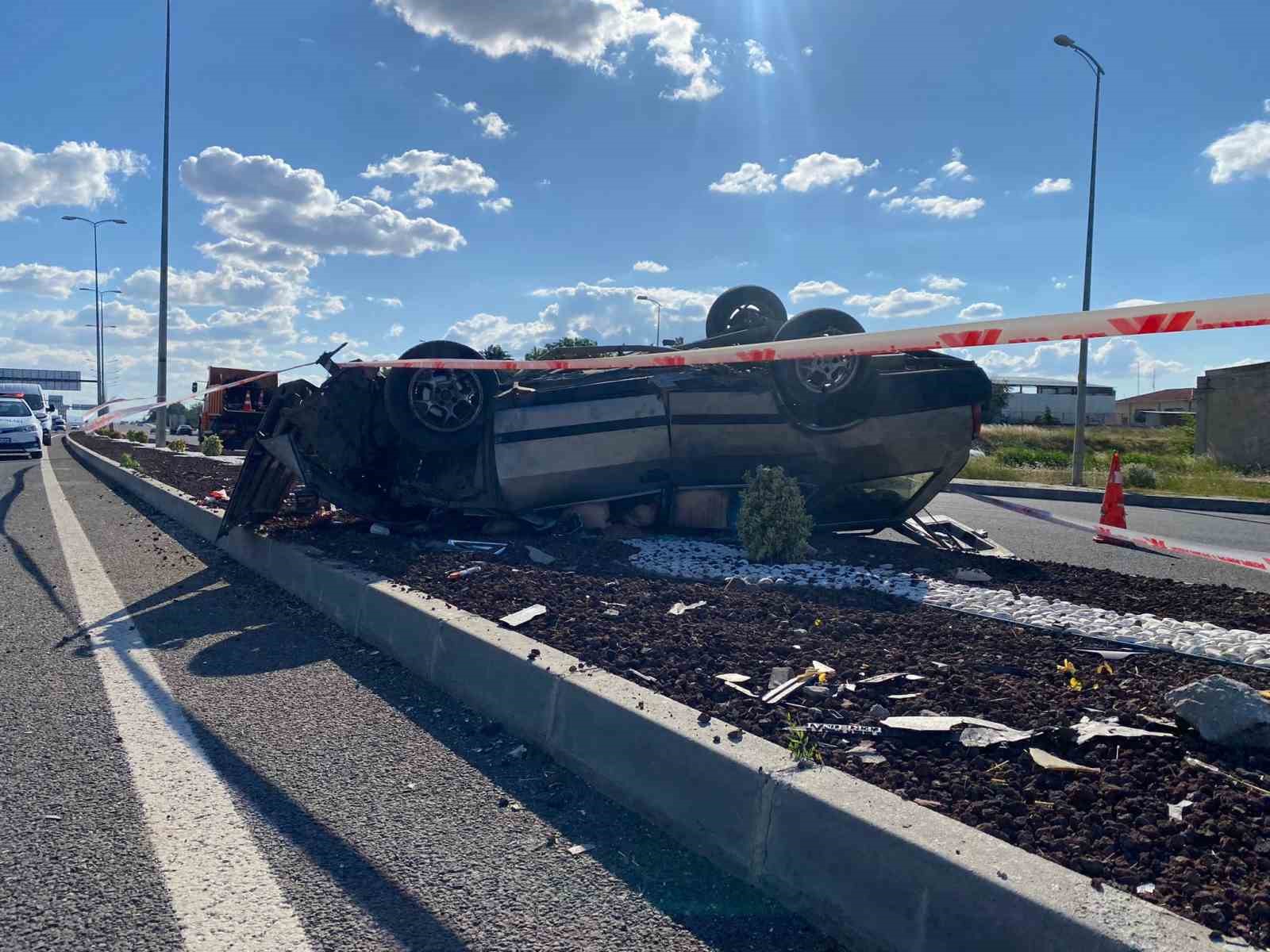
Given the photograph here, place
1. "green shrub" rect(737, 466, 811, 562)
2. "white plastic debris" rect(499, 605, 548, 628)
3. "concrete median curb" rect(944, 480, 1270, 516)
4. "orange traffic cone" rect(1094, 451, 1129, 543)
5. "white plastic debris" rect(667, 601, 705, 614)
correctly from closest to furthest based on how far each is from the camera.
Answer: "white plastic debris" rect(499, 605, 548, 628) → "white plastic debris" rect(667, 601, 705, 614) → "green shrub" rect(737, 466, 811, 562) → "orange traffic cone" rect(1094, 451, 1129, 543) → "concrete median curb" rect(944, 480, 1270, 516)

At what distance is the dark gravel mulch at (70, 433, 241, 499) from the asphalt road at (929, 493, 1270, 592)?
9664mm

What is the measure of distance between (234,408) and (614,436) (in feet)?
85.0

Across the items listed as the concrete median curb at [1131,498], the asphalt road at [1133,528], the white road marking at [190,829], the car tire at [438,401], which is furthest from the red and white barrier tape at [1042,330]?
the concrete median curb at [1131,498]

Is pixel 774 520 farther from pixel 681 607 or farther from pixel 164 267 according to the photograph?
pixel 164 267

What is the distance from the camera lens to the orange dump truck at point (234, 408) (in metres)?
28.1

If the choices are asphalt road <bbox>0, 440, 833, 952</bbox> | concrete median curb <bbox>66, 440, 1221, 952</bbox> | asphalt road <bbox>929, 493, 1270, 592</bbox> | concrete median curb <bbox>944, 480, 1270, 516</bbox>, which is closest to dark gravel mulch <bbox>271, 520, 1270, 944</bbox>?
concrete median curb <bbox>66, 440, 1221, 952</bbox>

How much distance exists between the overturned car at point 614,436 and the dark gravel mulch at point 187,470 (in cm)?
478

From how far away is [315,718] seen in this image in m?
3.99

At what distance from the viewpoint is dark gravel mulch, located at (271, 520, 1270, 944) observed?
235 centimetres

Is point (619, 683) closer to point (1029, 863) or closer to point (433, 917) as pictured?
point (433, 917)

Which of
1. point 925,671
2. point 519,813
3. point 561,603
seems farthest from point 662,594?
point 519,813

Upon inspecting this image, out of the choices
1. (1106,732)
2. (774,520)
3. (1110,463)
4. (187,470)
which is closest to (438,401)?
(774,520)

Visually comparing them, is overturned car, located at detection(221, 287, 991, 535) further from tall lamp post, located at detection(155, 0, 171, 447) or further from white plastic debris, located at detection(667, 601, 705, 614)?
tall lamp post, located at detection(155, 0, 171, 447)

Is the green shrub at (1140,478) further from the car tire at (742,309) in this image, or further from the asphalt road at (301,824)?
the asphalt road at (301,824)
